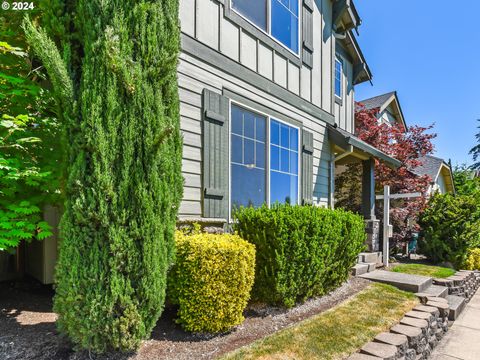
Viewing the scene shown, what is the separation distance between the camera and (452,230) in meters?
8.67

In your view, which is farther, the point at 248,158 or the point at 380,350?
the point at 248,158

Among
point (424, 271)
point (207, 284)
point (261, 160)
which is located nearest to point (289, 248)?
point (207, 284)

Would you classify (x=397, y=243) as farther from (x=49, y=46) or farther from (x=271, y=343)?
(x=49, y=46)

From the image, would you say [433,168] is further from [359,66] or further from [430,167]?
[359,66]

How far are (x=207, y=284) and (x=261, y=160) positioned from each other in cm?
300

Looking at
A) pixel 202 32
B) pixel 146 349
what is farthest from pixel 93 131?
pixel 202 32

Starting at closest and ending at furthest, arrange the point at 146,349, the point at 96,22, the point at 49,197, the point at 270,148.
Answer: the point at 96,22
the point at 146,349
the point at 49,197
the point at 270,148

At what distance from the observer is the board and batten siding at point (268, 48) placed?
14.6 ft

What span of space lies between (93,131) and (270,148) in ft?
12.4

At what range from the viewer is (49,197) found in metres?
3.34

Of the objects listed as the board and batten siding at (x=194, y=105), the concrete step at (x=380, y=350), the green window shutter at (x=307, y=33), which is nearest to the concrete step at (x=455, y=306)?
the concrete step at (x=380, y=350)

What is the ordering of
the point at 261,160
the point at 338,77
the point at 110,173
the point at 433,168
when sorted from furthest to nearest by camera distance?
1. the point at 433,168
2. the point at 338,77
3. the point at 261,160
4. the point at 110,173

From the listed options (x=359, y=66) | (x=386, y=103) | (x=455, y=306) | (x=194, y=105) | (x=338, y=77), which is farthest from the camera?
(x=386, y=103)

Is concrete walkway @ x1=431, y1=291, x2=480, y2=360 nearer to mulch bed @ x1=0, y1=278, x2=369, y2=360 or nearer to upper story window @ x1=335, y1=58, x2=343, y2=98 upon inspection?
→ mulch bed @ x1=0, y1=278, x2=369, y2=360
